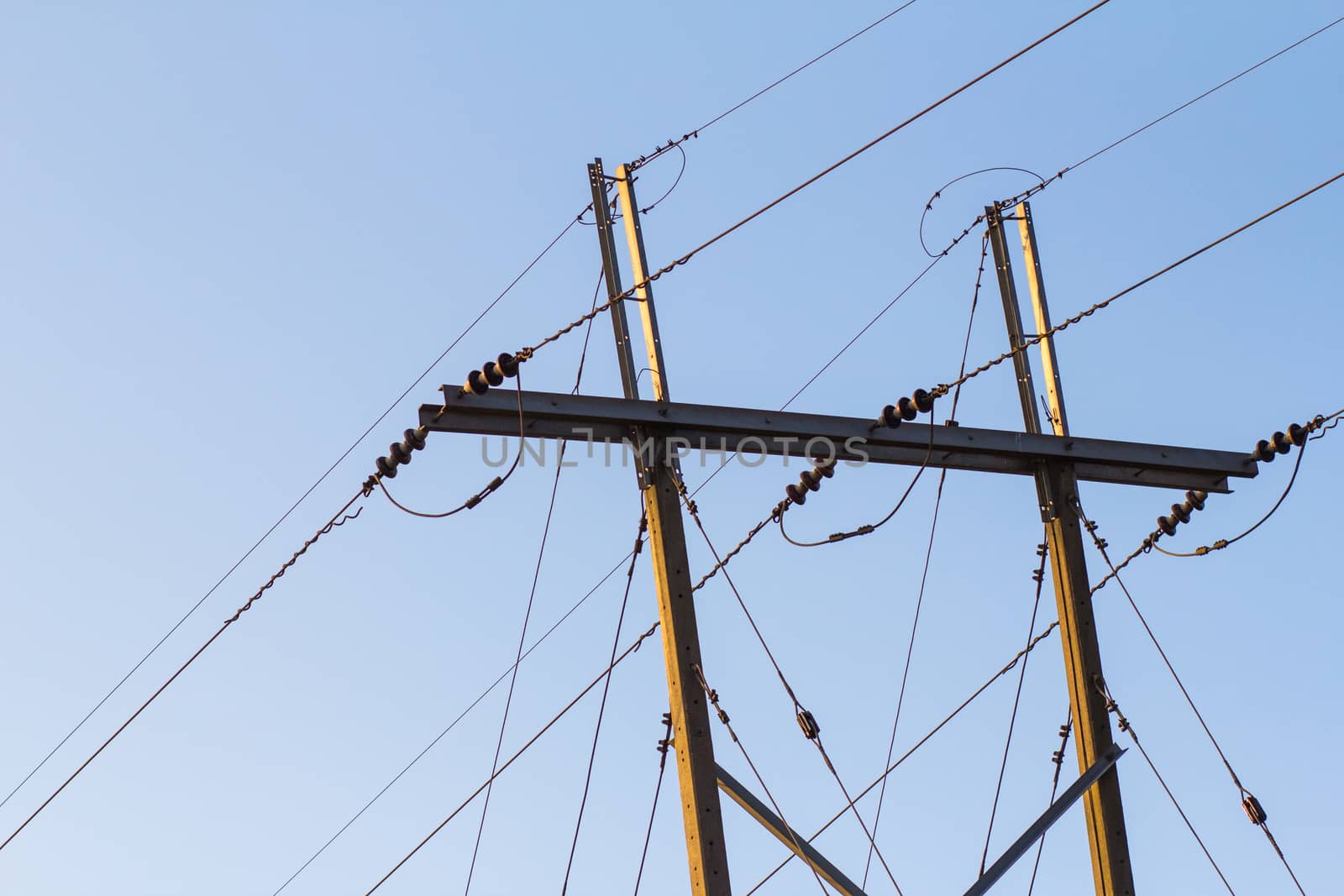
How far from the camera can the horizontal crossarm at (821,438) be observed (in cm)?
1171

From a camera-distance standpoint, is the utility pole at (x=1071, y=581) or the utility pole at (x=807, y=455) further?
the utility pole at (x=1071, y=581)

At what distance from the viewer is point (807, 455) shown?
1271cm

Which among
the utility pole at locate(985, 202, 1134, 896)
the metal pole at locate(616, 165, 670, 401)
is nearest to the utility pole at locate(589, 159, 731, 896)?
the metal pole at locate(616, 165, 670, 401)

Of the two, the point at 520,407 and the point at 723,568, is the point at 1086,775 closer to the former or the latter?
the point at 723,568

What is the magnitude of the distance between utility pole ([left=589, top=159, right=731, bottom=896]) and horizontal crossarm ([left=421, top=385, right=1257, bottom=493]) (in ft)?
0.64

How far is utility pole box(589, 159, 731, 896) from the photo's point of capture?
1133 centimetres

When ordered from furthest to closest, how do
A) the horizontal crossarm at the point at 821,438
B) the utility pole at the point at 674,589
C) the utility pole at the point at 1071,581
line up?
1. the utility pole at the point at 1071,581
2. the horizontal crossarm at the point at 821,438
3. the utility pole at the point at 674,589

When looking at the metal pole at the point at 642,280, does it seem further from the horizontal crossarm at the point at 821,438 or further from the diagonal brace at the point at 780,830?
the diagonal brace at the point at 780,830

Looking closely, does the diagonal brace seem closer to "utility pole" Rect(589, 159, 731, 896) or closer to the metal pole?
"utility pole" Rect(589, 159, 731, 896)

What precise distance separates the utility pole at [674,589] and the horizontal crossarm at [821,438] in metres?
0.20

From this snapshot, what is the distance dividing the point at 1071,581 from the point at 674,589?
3.07 meters

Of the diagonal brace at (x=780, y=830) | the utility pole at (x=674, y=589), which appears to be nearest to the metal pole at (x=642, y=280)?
the utility pole at (x=674, y=589)

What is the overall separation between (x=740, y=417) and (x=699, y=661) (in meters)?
1.65

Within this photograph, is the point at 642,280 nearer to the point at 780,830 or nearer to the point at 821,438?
the point at 821,438
